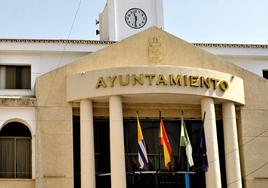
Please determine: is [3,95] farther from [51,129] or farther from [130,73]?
[130,73]

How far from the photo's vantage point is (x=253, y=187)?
30.3m

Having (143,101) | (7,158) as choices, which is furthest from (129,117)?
(7,158)

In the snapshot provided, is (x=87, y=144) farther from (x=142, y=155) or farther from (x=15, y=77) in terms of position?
(x=15, y=77)

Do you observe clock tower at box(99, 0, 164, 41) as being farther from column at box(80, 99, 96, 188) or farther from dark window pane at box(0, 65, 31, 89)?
column at box(80, 99, 96, 188)

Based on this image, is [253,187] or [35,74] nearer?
[253,187]

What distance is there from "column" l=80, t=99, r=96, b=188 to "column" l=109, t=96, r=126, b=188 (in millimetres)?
927

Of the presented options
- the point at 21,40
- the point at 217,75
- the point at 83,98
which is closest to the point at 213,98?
the point at 217,75

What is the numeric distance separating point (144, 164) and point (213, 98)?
4.78 meters

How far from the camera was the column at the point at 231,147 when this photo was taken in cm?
2953

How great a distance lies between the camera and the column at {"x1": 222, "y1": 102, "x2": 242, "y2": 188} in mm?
29531

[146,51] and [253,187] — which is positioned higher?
[146,51]

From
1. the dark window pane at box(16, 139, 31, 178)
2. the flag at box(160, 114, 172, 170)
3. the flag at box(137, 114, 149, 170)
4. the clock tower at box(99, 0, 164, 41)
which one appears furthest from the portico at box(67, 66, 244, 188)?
the clock tower at box(99, 0, 164, 41)

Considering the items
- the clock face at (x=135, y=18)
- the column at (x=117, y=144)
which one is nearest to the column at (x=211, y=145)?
the column at (x=117, y=144)

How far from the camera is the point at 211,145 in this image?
95.5ft
